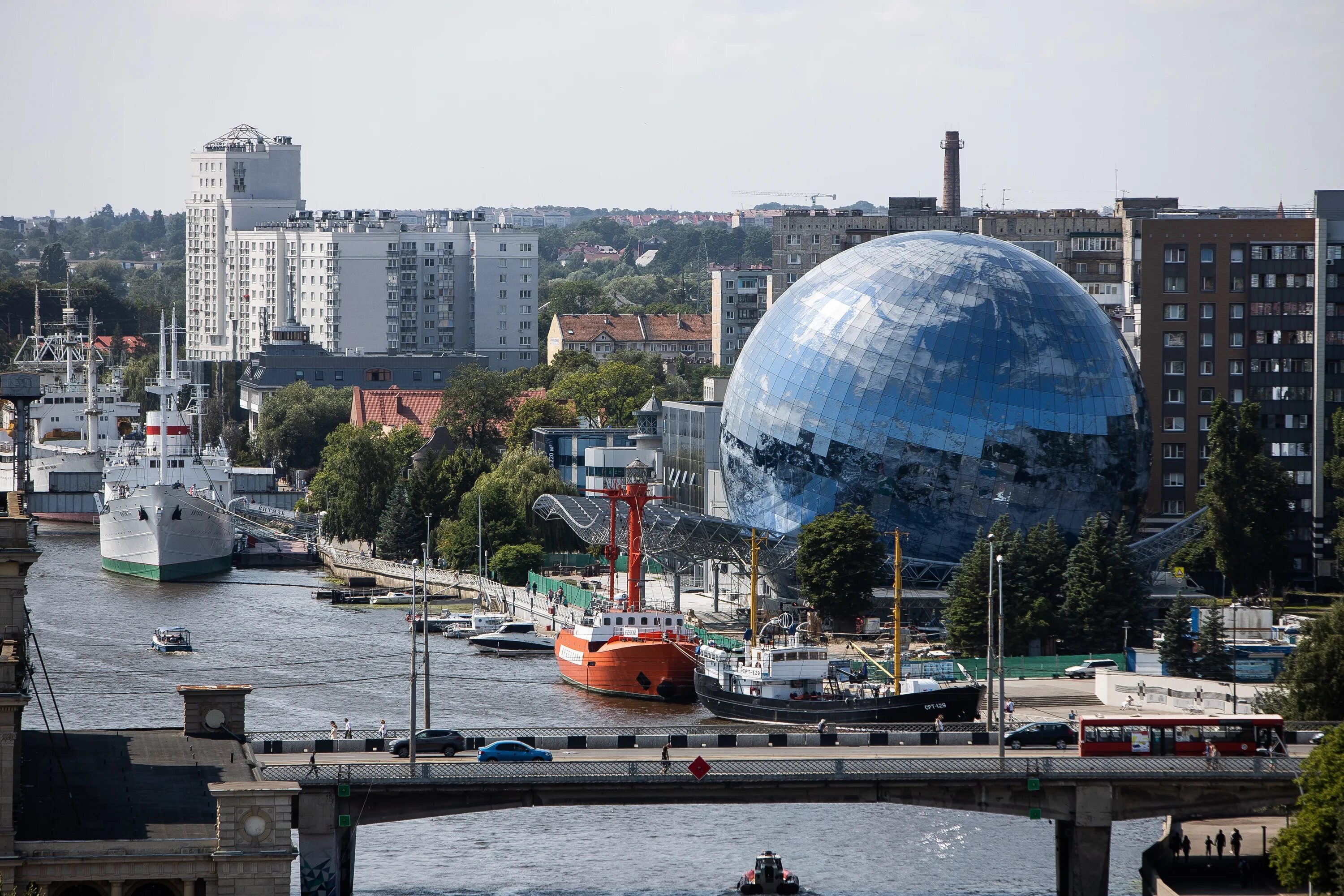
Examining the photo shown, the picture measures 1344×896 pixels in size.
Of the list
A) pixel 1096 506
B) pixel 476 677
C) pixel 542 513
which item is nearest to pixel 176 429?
pixel 542 513

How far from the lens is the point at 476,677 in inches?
2936

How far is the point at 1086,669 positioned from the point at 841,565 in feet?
33.1

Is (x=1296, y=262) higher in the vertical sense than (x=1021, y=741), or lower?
higher

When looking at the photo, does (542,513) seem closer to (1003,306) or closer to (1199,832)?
(1003,306)

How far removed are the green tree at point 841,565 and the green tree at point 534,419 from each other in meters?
42.7

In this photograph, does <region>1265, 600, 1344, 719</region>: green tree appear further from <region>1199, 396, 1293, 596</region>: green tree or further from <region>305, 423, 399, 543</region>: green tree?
<region>305, 423, 399, 543</region>: green tree

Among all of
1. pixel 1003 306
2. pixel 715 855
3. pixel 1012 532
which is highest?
pixel 1003 306

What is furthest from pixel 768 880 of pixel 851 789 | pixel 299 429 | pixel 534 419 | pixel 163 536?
pixel 299 429

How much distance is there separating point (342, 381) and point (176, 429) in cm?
4075

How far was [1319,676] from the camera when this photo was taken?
5628 centimetres

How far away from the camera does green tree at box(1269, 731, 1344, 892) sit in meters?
42.9

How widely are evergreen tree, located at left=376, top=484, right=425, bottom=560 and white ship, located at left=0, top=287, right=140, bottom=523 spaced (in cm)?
3383

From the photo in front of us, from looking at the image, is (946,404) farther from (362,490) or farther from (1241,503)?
(362,490)

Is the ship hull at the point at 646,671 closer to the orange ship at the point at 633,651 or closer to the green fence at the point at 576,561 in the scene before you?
the orange ship at the point at 633,651
